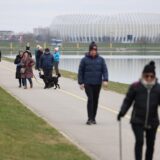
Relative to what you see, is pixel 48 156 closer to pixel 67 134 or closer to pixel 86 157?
pixel 86 157

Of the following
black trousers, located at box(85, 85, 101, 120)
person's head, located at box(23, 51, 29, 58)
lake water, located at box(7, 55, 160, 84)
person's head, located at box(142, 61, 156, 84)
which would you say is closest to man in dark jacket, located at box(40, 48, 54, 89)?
person's head, located at box(23, 51, 29, 58)

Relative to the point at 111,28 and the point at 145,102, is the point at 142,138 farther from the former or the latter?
the point at 111,28

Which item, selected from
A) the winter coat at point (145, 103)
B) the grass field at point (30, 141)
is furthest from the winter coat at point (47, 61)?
the winter coat at point (145, 103)

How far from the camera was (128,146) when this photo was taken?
477 inches

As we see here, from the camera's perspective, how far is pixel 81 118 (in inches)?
654

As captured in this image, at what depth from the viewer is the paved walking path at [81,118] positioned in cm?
1199

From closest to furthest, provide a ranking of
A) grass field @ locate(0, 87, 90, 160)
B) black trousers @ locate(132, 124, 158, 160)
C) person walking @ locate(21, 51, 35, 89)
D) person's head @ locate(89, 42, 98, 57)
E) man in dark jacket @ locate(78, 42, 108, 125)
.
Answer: black trousers @ locate(132, 124, 158, 160), grass field @ locate(0, 87, 90, 160), person's head @ locate(89, 42, 98, 57), man in dark jacket @ locate(78, 42, 108, 125), person walking @ locate(21, 51, 35, 89)

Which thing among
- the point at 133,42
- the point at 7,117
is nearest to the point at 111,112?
the point at 7,117

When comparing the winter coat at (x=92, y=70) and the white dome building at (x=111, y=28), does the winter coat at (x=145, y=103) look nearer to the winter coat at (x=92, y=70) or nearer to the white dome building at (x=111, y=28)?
the winter coat at (x=92, y=70)

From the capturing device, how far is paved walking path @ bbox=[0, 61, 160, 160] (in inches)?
472

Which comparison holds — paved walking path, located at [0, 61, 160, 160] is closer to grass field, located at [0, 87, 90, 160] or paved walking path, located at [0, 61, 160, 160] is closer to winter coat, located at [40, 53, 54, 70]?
grass field, located at [0, 87, 90, 160]

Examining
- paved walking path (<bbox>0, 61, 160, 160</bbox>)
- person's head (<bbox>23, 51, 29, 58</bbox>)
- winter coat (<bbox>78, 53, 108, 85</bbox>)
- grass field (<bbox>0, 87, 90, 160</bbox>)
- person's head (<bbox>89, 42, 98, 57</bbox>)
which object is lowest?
paved walking path (<bbox>0, 61, 160, 160</bbox>)

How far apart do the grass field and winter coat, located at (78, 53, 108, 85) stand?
1350 millimetres

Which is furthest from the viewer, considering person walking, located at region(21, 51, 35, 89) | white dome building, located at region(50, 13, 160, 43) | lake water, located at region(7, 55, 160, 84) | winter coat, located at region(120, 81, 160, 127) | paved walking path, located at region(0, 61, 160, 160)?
white dome building, located at region(50, 13, 160, 43)
